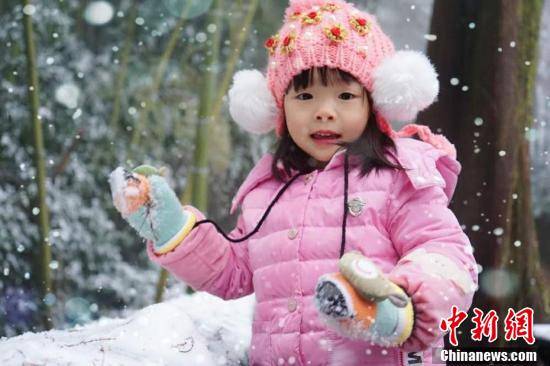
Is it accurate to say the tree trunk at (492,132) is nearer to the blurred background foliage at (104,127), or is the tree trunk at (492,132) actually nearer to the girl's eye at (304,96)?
the blurred background foliage at (104,127)

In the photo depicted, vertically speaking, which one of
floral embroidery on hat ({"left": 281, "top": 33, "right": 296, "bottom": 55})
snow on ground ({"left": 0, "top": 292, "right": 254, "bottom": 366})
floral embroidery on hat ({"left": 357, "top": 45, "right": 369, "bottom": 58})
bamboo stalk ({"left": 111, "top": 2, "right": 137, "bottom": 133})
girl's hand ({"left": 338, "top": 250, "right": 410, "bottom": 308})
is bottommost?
snow on ground ({"left": 0, "top": 292, "right": 254, "bottom": 366})

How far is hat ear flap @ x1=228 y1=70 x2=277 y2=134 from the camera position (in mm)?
1540

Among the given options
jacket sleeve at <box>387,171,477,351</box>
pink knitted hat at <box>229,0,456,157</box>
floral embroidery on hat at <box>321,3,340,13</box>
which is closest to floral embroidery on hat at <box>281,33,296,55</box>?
pink knitted hat at <box>229,0,456,157</box>

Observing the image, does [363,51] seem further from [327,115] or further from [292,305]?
[292,305]

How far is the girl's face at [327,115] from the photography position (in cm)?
137

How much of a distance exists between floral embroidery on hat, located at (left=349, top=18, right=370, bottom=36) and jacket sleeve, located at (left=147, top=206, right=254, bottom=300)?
495 millimetres

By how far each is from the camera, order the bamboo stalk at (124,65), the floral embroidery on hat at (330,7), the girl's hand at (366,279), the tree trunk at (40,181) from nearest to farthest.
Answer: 1. the girl's hand at (366,279)
2. the floral embroidery on hat at (330,7)
3. the tree trunk at (40,181)
4. the bamboo stalk at (124,65)

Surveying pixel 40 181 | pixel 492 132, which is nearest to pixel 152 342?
pixel 492 132

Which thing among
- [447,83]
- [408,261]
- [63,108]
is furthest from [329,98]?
[63,108]

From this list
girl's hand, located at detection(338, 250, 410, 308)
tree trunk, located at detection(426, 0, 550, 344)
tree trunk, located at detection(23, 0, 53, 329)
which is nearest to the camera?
girl's hand, located at detection(338, 250, 410, 308)

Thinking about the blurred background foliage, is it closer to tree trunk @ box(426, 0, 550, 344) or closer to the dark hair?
tree trunk @ box(426, 0, 550, 344)

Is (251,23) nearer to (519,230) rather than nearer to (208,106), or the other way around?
(208,106)

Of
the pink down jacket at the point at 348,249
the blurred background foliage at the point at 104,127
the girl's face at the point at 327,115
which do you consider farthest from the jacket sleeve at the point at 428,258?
the blurred background foliage at the point at 104,127

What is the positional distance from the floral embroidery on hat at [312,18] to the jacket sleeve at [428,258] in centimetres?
39
